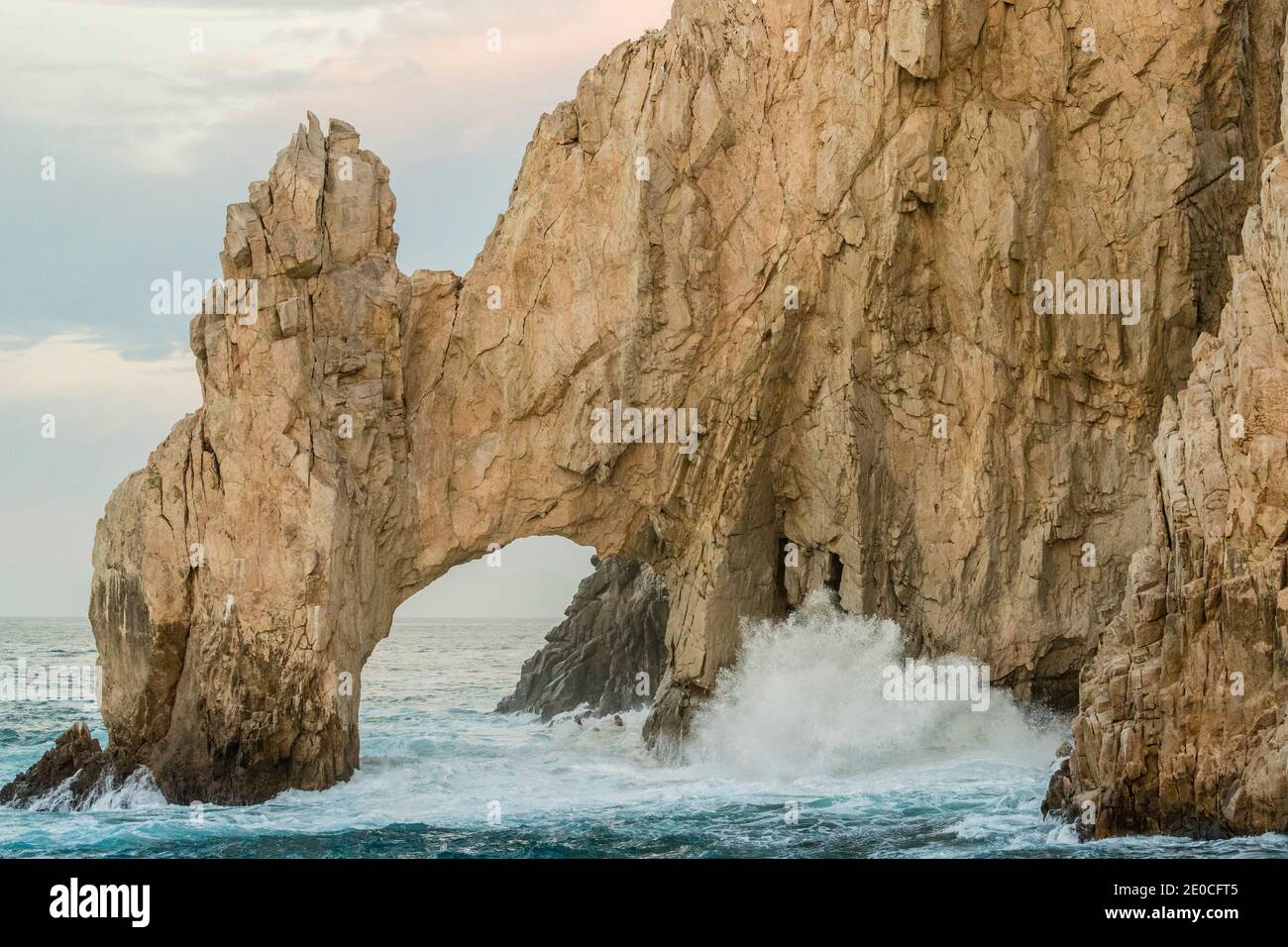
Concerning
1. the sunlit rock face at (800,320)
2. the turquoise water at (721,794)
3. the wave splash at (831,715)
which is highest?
the sunlit rock face at (800,320)

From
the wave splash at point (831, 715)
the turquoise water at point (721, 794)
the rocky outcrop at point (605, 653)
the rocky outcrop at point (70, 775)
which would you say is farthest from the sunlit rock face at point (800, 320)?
the rocky outcrop at point (605, 653)

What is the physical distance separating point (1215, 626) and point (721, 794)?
926 centimetres

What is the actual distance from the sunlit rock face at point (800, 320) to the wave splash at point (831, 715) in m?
0.77

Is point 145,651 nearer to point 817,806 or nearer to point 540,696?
point 817,806

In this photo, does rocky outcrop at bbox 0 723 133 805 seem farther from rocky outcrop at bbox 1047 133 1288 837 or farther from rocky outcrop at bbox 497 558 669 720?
rocky outcrop at bbox 1047 133 1288 837

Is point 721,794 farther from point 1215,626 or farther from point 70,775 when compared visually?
point 70,775

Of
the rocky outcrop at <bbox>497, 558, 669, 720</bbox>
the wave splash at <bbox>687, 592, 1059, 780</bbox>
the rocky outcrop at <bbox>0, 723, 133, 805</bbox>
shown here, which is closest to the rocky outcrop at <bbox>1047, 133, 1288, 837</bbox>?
the wave splash at <bbox>687, 592, 1059, 780</bbox>

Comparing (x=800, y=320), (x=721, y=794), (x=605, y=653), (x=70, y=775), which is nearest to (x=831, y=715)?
(x=721, y=794)

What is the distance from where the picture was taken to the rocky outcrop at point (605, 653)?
41875 millimetres

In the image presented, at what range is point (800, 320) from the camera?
30078 mm
